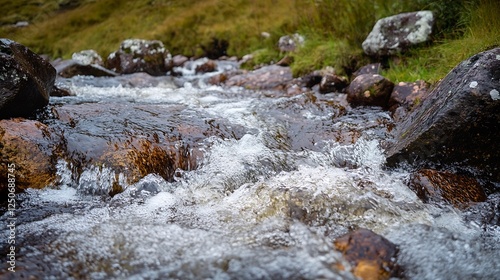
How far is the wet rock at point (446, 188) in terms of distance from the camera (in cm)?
233

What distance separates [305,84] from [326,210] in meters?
4.20

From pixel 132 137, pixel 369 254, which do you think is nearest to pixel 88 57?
pixel 132 137

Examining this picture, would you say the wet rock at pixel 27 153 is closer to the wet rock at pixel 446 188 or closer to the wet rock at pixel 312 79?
the wet rock at pixel 446 188

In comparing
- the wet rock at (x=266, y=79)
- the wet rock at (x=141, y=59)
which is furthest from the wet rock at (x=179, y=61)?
the wet rock at (x=266, y=79)

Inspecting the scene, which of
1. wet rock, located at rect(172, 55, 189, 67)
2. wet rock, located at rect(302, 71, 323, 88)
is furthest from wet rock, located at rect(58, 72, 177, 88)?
wet rock, located at rect(172, 55, 189, 67)

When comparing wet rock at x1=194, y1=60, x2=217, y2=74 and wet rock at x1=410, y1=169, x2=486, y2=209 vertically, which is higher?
wet rock at x1=410, y1=169, x2=486, y2=209

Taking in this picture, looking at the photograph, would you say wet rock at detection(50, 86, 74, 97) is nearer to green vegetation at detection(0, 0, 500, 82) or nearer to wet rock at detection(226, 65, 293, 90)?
green vegetation at detection(0, 0, 500, 82)

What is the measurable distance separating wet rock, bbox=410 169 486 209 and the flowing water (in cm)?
7

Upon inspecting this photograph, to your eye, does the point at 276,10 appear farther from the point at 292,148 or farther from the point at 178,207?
the point at 178,207

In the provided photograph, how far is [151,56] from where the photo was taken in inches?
446

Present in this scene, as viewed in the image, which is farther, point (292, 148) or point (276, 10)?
point (276, 10)

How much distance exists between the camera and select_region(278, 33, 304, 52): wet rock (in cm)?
859

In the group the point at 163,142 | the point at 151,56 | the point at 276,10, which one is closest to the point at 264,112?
the point at 163,142

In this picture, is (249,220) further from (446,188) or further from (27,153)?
(27,153)
